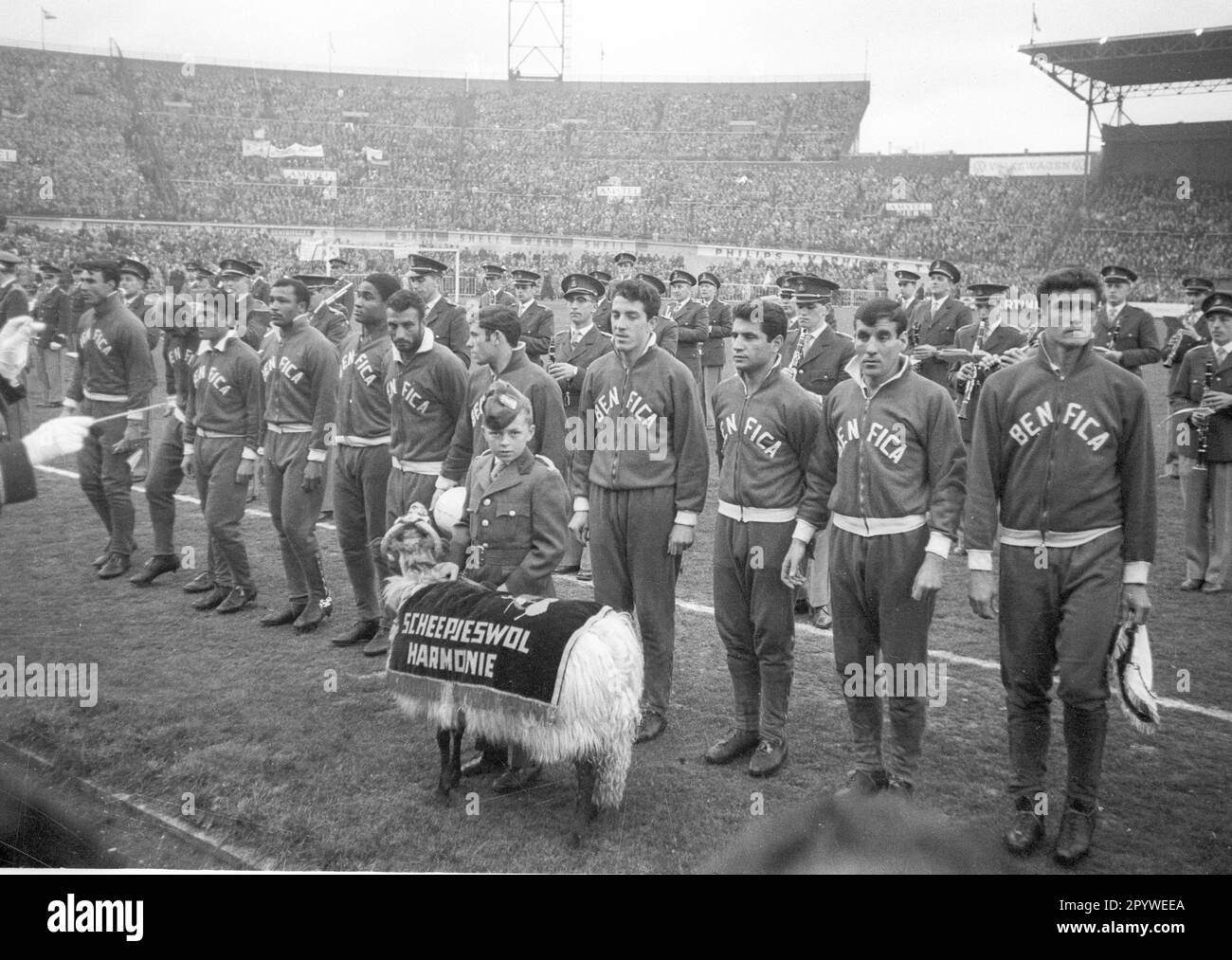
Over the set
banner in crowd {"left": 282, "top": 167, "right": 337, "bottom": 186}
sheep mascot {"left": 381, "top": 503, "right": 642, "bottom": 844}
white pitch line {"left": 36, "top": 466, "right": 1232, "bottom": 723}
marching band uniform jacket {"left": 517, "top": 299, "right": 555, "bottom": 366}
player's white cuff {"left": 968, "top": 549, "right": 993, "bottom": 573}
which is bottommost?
white pitch line {"left": 36, "top": 466, "right": 1232, "bottom": 723}

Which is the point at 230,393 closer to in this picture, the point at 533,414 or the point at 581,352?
the point at 533,414

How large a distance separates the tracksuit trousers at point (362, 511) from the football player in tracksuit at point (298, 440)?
0.88 ft

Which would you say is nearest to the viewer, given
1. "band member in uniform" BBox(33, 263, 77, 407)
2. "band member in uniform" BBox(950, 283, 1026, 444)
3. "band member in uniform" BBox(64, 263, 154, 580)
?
"band member in uniform" BBox(64, 263, 154, 580)

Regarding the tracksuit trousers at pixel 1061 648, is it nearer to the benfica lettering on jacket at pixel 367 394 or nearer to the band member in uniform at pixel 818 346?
the band member in uniform at pixel 818 346

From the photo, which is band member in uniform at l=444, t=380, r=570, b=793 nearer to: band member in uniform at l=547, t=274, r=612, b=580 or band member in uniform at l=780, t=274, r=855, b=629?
band member in uniform at l=780, t=274, r=855, b=629

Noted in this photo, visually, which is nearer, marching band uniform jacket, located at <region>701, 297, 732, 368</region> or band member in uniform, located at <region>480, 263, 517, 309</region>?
band member in uniform, located at <region>480, 263, 517, 309</region>

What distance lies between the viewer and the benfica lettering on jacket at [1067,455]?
4008 millimetres

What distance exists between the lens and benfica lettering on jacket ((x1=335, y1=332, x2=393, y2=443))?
263 inches

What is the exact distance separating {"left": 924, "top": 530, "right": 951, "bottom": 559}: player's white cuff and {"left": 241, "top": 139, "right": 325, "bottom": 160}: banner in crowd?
119 ft

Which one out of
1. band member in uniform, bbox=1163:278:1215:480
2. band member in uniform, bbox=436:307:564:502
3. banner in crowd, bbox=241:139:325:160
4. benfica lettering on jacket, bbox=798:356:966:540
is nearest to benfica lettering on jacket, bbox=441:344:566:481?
band member in uniform, bbox=436:307:564:502

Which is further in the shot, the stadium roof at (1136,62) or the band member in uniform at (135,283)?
the band member in uniform at (135,283)

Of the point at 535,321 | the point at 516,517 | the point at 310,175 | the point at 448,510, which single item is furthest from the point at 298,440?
the point at 310,175

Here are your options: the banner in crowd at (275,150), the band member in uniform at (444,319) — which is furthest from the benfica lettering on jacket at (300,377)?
the banner in crowd at (275,150)

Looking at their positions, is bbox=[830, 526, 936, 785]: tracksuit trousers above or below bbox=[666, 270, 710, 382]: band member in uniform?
below
